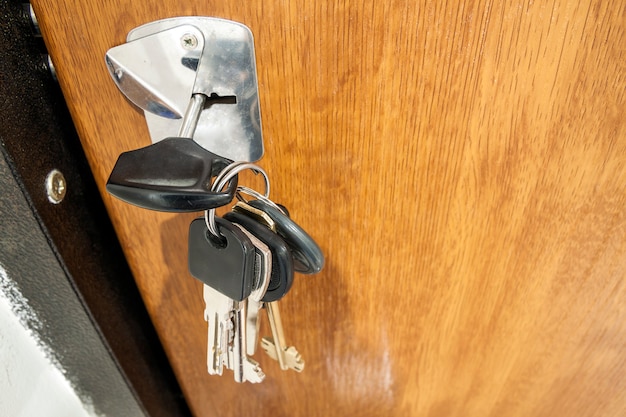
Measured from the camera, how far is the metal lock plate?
0.28m

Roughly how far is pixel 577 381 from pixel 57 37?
1.98 ft

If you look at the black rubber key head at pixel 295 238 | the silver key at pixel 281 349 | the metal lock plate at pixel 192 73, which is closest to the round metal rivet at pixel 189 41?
the metal lock plate at pixel 192 73

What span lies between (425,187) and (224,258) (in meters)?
0.17

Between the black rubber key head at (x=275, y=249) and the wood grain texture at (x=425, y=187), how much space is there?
69 millimetres

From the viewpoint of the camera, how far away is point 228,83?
11.5 inches

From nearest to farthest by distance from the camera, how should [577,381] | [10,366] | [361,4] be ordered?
[361,4]
[10,366]
[577,381]

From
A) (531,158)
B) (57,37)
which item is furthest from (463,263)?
(57,37)

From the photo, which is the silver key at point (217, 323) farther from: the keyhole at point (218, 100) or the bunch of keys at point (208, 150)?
the keyhole at point (218, 100)

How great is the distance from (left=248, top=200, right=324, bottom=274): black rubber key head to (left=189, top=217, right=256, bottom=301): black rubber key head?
0.08 ft

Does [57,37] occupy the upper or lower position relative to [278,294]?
upper

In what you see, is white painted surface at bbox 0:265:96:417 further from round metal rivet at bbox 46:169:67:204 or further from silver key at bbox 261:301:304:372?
silver key at bbox 261:301:304:372

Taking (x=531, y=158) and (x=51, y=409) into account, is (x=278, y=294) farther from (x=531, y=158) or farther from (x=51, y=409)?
(x=51, y=409)

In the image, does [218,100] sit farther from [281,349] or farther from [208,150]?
[281,349]

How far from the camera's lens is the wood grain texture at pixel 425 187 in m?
0.28
